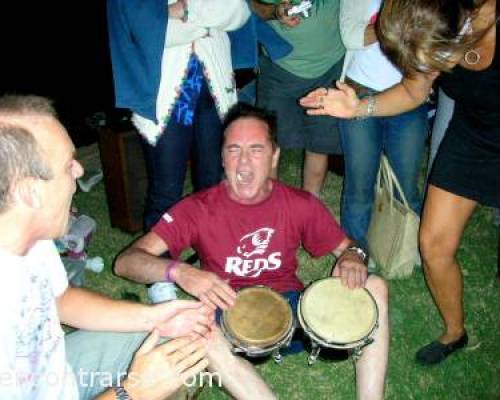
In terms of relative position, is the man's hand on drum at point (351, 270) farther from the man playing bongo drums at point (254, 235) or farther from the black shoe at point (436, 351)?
the black shoe at point (436, 351)

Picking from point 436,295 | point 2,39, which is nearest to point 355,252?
point 436,295

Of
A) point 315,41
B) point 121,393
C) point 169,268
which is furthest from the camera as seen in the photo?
point 315,41

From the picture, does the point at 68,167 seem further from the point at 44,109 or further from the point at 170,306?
the point at 170,306

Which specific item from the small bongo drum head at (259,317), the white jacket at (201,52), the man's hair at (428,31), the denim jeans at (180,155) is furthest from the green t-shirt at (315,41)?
the small bongo drum head at (259,317)

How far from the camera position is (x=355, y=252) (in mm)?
2355

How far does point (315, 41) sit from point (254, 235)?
3.92 feet

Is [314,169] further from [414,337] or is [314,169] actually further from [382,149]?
[414,337]

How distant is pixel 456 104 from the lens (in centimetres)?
230

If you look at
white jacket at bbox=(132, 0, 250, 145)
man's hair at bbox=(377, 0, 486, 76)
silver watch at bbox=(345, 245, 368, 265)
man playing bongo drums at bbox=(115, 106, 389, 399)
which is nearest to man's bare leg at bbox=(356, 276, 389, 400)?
man playing bongo drums at bbox=(115, 106, 389, 399)

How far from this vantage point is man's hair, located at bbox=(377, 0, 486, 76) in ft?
5.74

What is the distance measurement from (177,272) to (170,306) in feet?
0.79

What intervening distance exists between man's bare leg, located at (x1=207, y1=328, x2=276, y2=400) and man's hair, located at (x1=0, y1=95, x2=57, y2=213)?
100 cm

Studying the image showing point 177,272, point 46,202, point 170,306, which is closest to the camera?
point 46,202

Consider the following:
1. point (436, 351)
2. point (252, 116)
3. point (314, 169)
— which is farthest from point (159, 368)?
point (314, 169)
